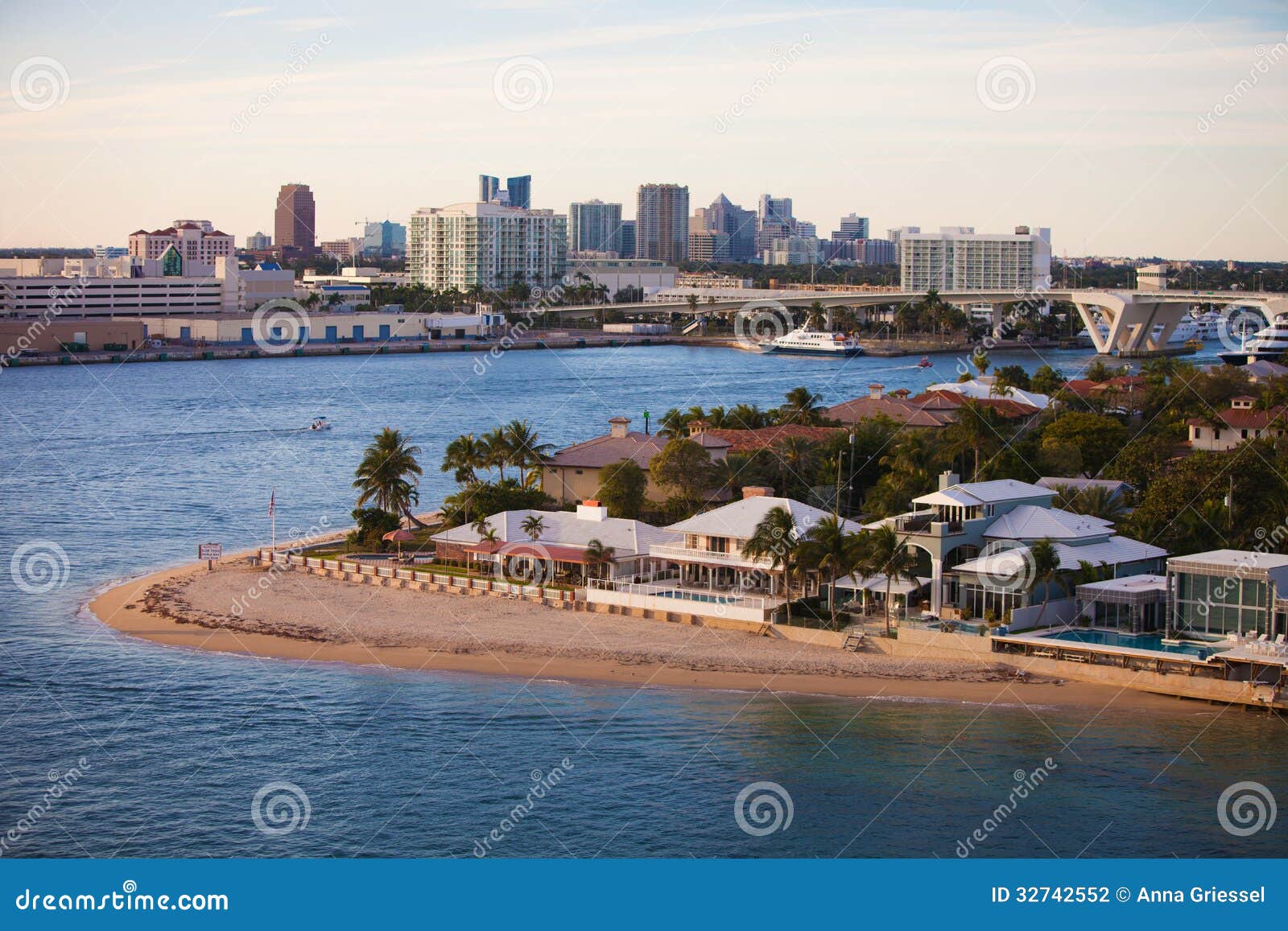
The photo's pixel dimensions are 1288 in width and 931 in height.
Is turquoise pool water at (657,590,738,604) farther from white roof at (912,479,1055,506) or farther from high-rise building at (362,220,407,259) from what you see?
high-rise building at (362,220,407,259)

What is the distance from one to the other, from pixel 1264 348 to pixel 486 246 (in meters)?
52.9

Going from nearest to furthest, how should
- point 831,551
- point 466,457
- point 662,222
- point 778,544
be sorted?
point 831,551 → point 778,544 → point 466,457 → point 662,222

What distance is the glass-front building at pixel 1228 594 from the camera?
43.2 ft

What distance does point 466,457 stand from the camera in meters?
18.8

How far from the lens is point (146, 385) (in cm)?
4625

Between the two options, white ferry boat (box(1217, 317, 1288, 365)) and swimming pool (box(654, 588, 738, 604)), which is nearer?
swimming pool (box(654, 588, 738, 604))

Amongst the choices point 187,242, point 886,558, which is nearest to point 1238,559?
point 886,558

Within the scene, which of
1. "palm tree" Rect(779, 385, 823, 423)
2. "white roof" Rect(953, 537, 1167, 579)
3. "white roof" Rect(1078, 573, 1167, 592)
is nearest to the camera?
"white roof" Rect(1078, 573, 1167, 592)

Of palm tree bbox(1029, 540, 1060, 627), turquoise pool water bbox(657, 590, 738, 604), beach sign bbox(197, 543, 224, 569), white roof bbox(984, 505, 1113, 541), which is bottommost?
beach sign bbox(197, 543, 224, 569)

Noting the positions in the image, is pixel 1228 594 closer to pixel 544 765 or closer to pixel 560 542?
pixel 544 765

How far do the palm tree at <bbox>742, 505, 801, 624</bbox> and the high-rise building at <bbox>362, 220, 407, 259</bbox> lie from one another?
126 m

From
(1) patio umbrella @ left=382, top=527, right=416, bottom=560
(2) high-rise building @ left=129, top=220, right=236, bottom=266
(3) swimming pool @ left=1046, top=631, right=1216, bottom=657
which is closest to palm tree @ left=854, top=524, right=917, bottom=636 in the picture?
(3) swimming pool @ left=1046, top=631, right=1216, bottom=657

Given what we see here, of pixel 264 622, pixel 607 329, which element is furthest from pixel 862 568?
pixel 607 329

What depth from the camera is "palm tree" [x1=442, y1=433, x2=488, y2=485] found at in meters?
18.8
